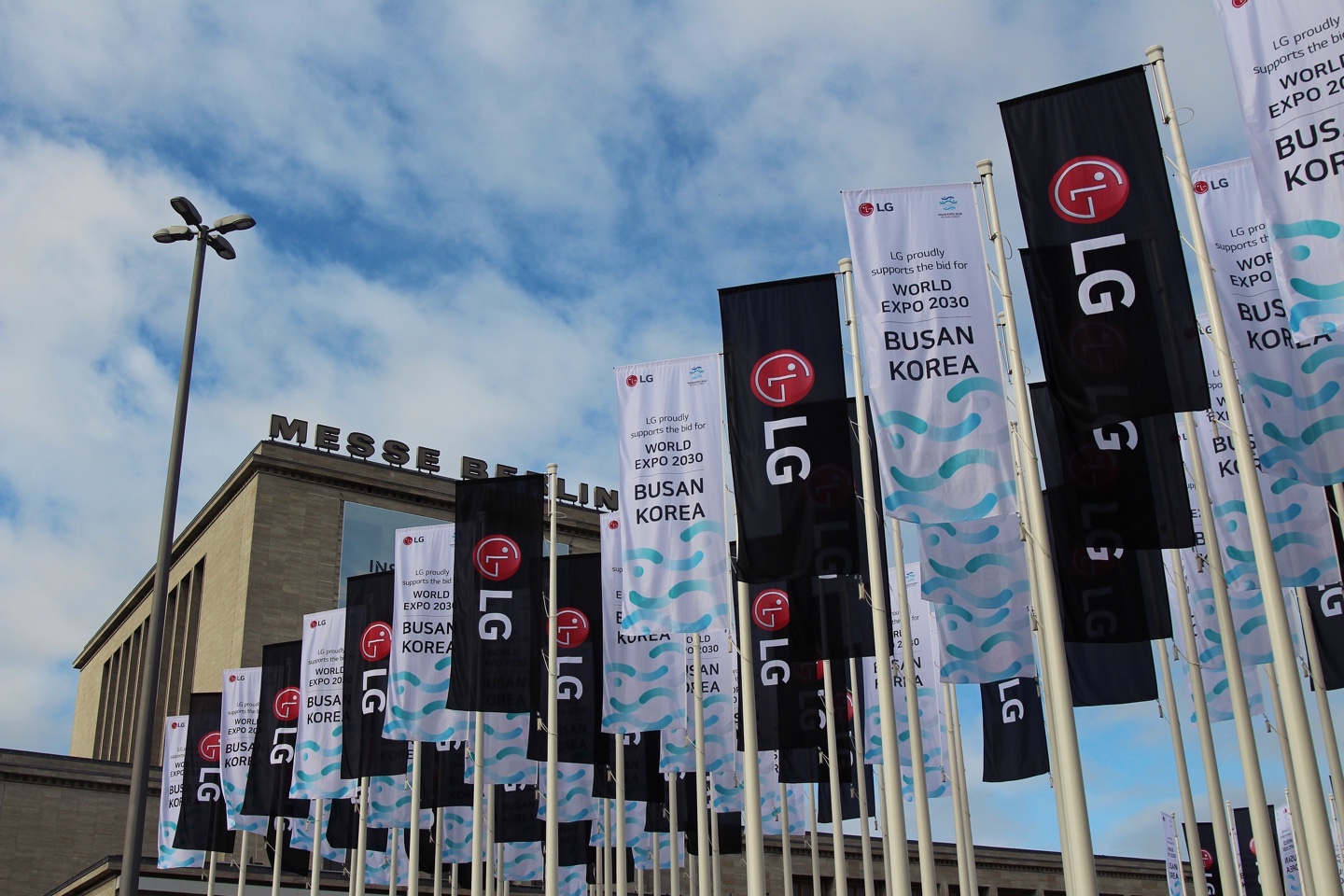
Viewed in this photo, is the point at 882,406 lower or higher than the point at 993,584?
higher

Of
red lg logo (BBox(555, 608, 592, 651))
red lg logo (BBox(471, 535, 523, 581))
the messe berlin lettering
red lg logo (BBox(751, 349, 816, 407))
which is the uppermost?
the messe berlin lettering

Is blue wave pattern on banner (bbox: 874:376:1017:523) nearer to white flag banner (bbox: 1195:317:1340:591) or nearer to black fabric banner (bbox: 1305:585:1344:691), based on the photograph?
white flag banner (bbox: 1195:317:1340:591)

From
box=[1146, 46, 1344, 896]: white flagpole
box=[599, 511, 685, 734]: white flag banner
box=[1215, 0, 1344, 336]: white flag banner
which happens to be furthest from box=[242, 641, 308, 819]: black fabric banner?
box=[1215, 0, 1344, 336]: white flag banner

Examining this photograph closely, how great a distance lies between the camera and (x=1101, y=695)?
21578mm

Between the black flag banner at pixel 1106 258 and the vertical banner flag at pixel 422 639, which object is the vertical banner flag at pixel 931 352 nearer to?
the black flag banner at pixel 1106 258

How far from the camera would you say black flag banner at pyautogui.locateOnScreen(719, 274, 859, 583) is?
720 inches

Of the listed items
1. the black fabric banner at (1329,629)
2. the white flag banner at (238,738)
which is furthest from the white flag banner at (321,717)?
the black fabric banner at (1329,629)

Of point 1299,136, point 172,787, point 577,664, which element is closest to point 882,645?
point 1299,136

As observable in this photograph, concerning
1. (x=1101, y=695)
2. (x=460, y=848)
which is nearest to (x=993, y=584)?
(x=1101, y=695)

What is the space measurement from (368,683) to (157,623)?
49.6 feet

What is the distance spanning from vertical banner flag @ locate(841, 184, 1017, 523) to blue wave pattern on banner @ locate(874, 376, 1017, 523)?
0.04 feet

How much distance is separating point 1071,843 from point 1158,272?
6.62 m

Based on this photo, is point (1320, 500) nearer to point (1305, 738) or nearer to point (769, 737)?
point (1305, 738)

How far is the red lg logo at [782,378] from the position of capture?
19.0 m
